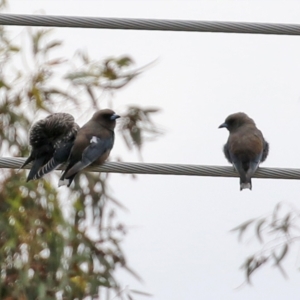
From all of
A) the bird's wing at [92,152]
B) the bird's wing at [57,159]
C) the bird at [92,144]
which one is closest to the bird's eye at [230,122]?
the bird at [92,144]

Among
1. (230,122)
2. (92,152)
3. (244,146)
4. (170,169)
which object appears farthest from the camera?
(230,122)

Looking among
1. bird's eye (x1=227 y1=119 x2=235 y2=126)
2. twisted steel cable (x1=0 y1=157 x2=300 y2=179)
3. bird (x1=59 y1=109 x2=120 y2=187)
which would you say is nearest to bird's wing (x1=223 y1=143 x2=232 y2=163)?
bird's eye (x1=227 y1=119 x2=235 y2=126)

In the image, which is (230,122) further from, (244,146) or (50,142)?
(50,142)

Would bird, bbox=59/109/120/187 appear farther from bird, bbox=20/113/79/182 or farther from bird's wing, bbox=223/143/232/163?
bird's wing, bbox=223/143/232/163

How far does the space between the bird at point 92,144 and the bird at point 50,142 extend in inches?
2.0

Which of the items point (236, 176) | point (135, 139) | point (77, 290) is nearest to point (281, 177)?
point (236, 176)

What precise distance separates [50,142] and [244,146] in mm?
1097

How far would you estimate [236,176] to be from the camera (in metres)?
8.19

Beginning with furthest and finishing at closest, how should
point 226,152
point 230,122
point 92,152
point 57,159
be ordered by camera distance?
point 230,122 → point 226,152 → point 92,152 → point 57,159

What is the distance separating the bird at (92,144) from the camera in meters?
8.57

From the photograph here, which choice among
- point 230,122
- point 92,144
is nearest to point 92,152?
point 92,144

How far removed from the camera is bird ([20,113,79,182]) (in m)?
8.46

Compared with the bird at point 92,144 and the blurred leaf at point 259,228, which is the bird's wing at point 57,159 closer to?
the bird at point 92,144

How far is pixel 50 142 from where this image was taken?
8.65 m
